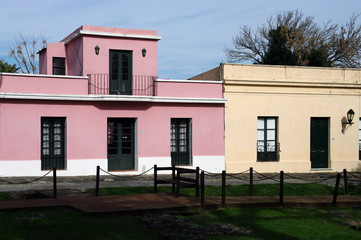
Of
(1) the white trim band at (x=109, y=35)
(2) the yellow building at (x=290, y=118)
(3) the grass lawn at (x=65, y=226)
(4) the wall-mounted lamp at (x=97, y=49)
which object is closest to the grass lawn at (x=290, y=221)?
(3) the grass lawn at (x=65, y=226)

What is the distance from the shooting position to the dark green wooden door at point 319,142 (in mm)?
24141

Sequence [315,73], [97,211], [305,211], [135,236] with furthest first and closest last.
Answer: [315,73] < [305,211] < [97,211] < [135,236]

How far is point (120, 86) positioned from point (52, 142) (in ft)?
11.8

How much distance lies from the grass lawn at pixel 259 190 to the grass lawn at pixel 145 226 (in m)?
3.53

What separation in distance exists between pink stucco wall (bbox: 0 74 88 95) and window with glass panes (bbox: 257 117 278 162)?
799 centimetres

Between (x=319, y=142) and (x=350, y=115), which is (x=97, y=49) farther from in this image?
(x=350, y=115)

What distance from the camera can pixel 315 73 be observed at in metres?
23.9

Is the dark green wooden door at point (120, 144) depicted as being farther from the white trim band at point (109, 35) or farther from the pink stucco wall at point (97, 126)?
the white trim band at point (109, 35)

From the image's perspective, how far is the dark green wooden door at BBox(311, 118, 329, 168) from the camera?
79.2ft

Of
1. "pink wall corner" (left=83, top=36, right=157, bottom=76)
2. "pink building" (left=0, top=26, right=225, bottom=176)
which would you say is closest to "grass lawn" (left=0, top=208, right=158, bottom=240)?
"pink building" (left=0, top=26, right=225, bottom=176)

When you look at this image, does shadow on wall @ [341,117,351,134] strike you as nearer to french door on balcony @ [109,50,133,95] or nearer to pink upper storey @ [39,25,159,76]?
pink upper storey @ [39,25,159,76]

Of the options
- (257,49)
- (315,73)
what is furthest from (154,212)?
(257,49)

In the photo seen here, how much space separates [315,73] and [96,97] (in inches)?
401

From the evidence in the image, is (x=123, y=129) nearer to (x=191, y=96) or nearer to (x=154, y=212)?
(x=191, y=96)
